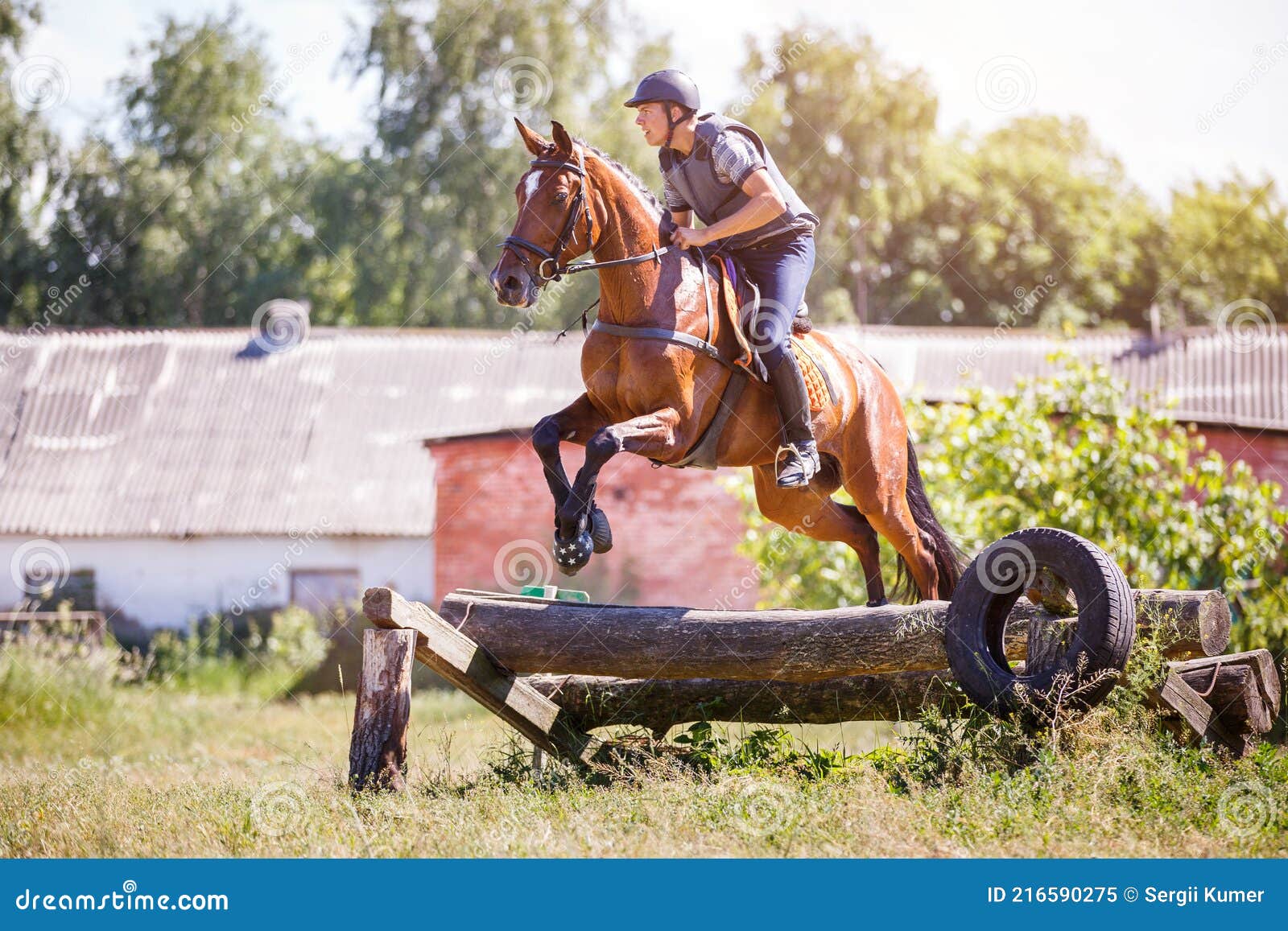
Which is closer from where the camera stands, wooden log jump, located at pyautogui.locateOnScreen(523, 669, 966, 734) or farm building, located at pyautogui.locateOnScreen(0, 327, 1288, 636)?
wooden log jump, located at pyautogui.locateOnScreen(523, 669, 966, 734)

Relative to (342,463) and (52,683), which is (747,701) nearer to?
(52,683)

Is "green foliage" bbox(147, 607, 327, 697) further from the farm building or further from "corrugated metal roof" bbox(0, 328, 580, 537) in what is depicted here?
"corrugated metal roof" bbox(0, 328, 580, 537)

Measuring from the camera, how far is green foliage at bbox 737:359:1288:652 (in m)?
11.4

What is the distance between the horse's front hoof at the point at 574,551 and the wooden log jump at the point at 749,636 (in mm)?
658

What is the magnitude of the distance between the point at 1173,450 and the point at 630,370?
748 cm

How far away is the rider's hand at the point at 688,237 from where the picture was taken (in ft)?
21.7

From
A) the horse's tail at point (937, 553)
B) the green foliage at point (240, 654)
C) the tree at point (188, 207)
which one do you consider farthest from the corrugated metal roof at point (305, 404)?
the horse's tail at point (937, 553)

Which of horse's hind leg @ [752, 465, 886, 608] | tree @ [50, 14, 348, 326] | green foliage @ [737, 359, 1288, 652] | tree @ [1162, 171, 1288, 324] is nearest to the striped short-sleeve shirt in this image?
horse's hind leg @ [752, 465, 886, 608]

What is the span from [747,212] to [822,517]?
7.26 feet

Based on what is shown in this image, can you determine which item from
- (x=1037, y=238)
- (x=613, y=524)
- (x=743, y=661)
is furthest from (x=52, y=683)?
(x=1037, y=238)

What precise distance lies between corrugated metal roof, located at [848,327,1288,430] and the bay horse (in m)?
14.9

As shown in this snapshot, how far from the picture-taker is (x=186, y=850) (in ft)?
17.7

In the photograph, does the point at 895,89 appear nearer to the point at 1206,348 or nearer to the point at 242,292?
the point at 1206,348

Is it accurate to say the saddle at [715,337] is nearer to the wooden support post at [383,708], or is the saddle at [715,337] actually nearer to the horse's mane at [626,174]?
the horse's mane at [626,174]
